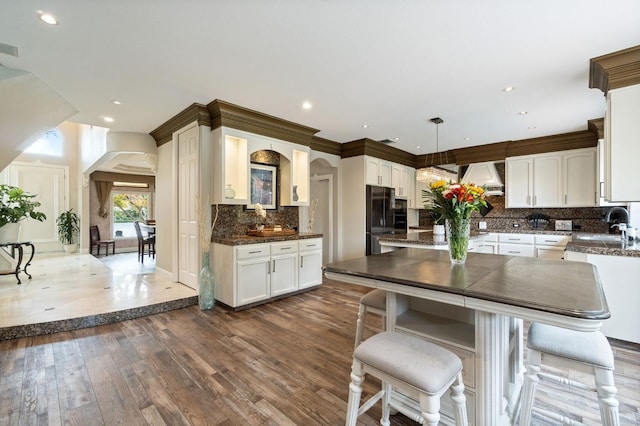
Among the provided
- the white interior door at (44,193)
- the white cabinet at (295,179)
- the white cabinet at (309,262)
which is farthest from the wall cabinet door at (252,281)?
the white interior door at (44,193)

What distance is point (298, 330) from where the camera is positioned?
3.02 m

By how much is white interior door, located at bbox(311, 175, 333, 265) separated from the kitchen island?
3.88 m

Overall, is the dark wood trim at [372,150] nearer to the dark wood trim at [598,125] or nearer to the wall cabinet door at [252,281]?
the wall cabinet door at [252,281]

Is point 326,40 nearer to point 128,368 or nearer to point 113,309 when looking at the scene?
point 128,368

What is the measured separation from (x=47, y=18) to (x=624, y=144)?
4743 millimetres

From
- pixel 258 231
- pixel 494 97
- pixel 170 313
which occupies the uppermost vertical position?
pixel 494 97

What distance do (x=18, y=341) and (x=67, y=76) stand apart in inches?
107

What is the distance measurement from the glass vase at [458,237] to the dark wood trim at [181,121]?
3419mm

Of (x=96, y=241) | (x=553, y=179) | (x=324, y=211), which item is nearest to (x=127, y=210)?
(x=96, y=241)

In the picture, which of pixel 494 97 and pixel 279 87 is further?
pixel 494 97

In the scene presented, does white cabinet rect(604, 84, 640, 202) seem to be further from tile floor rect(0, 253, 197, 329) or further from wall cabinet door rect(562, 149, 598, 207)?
tile floor rect(0, 253, 197, 329)

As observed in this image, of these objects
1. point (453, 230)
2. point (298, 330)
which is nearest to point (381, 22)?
point (453, 230)

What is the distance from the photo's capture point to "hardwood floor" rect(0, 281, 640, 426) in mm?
1763

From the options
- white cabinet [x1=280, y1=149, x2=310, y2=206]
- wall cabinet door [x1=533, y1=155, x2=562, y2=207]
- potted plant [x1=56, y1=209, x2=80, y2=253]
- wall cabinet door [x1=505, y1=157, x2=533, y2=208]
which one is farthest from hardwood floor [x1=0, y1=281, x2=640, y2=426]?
potted plant [x1=56, y1=209, x2=80, y2=253]
